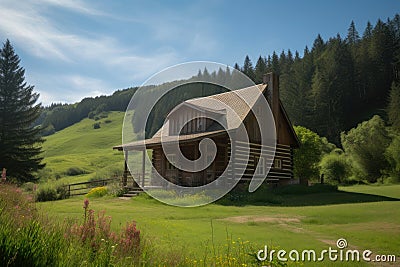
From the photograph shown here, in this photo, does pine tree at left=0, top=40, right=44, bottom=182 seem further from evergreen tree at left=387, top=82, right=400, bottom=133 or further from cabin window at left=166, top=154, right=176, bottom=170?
evergreen tree at left=387, top=82, right=400, bottom=133

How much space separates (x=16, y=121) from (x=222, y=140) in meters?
28.2

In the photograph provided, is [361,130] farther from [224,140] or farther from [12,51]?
[12,51]

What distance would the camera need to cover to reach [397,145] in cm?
4181

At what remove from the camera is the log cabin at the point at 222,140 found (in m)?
27.6

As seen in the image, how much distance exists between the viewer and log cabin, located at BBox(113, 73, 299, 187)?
27.6 meters

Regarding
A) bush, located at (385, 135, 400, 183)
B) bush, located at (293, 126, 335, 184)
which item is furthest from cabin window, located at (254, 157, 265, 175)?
bush, located at (385, 135, 400, 183)

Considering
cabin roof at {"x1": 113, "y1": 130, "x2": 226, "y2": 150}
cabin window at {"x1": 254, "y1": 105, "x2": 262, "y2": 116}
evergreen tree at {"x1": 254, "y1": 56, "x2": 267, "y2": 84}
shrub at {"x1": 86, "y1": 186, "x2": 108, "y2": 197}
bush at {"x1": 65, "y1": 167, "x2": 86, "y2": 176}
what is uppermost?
evergreen tree at {"x1": 254, "y1": 56, "x2": 267, "y2": 84}

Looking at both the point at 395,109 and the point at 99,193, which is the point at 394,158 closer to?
the point at 395,109

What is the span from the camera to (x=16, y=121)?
142 feet

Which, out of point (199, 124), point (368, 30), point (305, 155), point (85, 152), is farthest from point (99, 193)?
point (368, 30)

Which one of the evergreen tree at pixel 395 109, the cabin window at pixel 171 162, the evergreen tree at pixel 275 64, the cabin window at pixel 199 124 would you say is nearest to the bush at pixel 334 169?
the evergreen tree at pixel 395 109

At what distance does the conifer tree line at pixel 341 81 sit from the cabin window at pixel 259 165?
141 ft

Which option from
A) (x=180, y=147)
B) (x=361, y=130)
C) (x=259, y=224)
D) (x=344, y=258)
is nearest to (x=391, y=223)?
(x=259, y=224)

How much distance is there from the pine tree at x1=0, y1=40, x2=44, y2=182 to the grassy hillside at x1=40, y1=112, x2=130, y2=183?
5.97m
